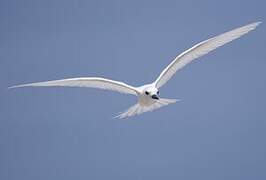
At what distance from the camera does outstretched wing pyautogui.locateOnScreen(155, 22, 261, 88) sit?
1028 cm

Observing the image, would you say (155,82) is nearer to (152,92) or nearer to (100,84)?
(152,92)

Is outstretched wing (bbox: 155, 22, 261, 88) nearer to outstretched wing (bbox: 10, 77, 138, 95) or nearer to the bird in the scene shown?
the bird

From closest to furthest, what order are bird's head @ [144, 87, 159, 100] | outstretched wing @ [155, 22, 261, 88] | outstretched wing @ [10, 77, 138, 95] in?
outstretched wing @ [10, 77, 138, 95], bird's head @ [144, 87, 159, 100], outstretched wing @ [155, 22, 261, 88]

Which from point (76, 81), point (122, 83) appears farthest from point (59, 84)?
point (122, 83)

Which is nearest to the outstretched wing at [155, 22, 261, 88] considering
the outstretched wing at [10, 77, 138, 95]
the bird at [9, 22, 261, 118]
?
the bird at [9, 22, 261, 118]

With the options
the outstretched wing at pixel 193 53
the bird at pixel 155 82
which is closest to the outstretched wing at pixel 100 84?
the bird at pixel 155 82

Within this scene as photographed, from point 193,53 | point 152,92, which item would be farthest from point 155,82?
point 193,53

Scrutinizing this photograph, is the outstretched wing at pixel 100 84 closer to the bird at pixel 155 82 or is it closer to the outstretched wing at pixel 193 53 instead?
the bird at pixel 155 82

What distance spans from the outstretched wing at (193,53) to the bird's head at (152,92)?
12.1 inches

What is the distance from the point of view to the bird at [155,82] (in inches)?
394

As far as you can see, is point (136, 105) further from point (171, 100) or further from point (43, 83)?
point (43, 83)

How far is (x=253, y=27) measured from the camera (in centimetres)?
973

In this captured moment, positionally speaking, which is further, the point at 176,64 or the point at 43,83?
the point at 176,64

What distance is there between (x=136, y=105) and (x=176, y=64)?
3.86 ft
